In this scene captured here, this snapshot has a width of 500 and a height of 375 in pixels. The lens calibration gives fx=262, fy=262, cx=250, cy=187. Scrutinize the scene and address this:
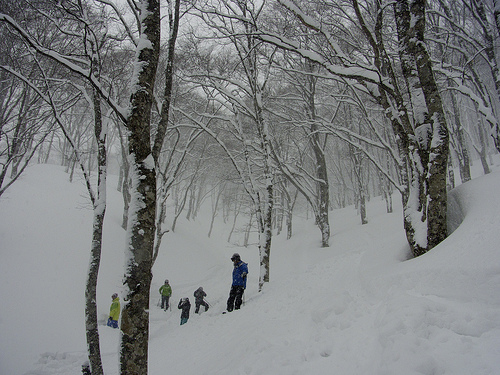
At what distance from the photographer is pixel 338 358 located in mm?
2518

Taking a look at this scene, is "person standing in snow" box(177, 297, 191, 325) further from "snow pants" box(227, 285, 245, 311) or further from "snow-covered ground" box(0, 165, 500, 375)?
"snow pants" box(227, 285, 245, 311)

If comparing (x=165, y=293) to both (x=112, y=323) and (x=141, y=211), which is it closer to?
(x=112, y=323)

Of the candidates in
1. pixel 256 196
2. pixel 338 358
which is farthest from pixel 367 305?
pixel 256 196

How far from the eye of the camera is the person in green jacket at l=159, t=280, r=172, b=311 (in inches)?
417

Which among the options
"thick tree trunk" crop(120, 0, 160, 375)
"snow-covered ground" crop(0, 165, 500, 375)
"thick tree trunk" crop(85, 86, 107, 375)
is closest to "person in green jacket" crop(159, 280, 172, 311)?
"snow-covered ground" crop(0, 165, 500, 375)

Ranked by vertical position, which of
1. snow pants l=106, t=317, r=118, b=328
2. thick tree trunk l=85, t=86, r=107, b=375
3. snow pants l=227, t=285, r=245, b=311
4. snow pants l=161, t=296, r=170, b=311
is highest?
thick tree trunk l=85, t=86, r=107, b=375

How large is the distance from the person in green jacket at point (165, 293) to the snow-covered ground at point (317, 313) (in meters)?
0.45

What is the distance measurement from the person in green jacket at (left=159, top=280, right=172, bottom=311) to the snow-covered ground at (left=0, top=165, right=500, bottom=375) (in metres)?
0.45

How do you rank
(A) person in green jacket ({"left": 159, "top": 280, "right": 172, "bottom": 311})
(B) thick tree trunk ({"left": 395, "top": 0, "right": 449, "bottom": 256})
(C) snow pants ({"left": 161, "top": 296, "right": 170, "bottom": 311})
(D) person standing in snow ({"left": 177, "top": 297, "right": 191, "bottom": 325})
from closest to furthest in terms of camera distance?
1. (B) thick tree trunk ({"left": 395, "top": 0, "right": 449, "bottom": 256})
2. (D) person standing in snow ({"left": 177, "top": 297, "right": 191, "bottom": 325})
3. (A) person in green jacket ({"left": 159, "top": 280, "right": 172, "bottom": 311})
4. (C) snow pants ({"left": 161, "top": 296, "right": 170, "bottom": 311})

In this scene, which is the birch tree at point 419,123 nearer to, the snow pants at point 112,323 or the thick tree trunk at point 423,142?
the thick tree trunk at point 423,142

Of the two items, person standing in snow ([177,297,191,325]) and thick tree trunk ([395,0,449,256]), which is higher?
thick tree trunk ([395,0,449,256])

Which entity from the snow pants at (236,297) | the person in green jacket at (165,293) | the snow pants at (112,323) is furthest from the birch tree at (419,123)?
the person in green jacket at (165,293)

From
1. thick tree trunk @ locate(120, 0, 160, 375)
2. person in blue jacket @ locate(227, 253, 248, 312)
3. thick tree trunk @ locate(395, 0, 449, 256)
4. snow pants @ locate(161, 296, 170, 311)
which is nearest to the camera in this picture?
thick tree trunk @ locate(120, 0, 160, 375)

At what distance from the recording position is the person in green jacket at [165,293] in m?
10.6
